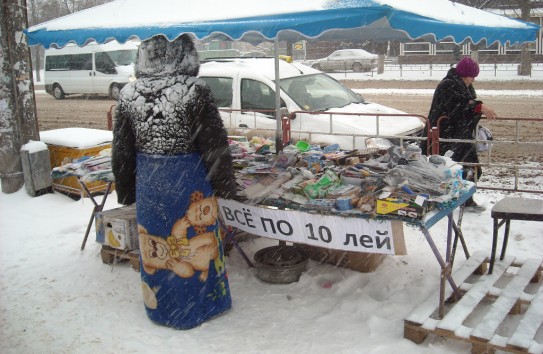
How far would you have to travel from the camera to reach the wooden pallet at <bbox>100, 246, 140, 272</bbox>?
5.57m

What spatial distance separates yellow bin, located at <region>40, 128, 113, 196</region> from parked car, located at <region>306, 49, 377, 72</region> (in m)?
28.1

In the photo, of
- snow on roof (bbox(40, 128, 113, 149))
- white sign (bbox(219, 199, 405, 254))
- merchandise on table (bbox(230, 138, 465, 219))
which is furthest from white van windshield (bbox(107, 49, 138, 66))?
white sign (bbox(219, 199, 405, 254))

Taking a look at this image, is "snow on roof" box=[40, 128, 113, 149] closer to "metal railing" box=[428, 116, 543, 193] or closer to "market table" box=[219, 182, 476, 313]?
"market table" box=[219, 182, 476, 313]

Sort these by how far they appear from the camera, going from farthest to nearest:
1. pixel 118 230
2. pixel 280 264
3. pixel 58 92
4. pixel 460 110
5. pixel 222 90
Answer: pixel 58 92 → pixel 222 90 → pixel 460 110 → pixel 118 230 → pixel 280 264

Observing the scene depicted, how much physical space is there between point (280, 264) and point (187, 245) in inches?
48.5

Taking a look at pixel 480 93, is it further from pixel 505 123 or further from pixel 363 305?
pixel 363 305

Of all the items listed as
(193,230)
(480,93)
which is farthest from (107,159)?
(480,93)

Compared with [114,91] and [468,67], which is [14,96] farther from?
[114,91]

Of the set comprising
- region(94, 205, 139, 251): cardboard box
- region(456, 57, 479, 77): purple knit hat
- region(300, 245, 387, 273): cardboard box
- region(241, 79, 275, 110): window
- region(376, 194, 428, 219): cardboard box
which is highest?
region(456, 57, 479, 77): purple knit hat

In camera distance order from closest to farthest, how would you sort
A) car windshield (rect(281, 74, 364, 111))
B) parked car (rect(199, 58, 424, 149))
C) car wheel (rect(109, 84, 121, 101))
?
parked car (rect(199, 58, 424, 149)) → car windshield (rect(281, 74, 364, 111)) → car wheel (rect(109, 84, 121, 101))

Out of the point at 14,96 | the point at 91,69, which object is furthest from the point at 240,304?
the point at 91,69

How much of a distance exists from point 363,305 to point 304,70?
622 centimetres

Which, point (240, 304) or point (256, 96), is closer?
point (240, 304)

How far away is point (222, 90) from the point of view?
9.91 m
